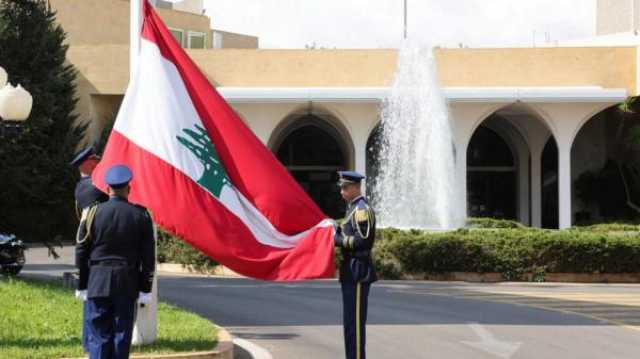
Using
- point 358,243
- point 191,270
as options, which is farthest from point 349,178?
point 191,270

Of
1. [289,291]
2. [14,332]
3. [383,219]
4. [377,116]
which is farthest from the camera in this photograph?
[377,116]

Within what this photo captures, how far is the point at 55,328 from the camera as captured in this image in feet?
36.1

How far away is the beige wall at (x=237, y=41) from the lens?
63.8 metres

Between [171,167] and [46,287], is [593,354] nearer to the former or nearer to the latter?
[171,167]

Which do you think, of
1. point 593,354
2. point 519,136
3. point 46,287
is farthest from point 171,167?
point 519,136

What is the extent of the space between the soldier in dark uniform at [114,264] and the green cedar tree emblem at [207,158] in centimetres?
135

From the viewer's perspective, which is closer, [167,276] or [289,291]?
[289,291]

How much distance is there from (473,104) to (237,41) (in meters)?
31.4

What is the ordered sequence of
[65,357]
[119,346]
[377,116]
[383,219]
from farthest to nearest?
1. [377,116]
2. [383,219]
3. [65,357]
4. [119,346]

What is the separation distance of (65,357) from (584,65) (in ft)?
107

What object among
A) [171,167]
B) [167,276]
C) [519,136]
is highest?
[519,136]

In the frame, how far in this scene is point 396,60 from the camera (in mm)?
38750

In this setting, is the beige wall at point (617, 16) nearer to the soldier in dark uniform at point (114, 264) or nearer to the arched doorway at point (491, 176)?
the arched doorway at point (491, 176)

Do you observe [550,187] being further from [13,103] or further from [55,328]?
→ [55,328]
